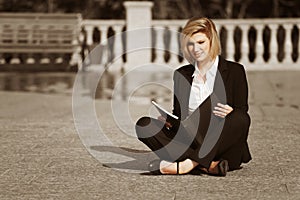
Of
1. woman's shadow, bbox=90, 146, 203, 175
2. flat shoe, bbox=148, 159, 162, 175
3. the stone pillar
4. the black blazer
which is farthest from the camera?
the stone pillar

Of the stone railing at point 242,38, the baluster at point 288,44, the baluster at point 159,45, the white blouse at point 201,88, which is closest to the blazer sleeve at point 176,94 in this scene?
the white blouse at point 201,88

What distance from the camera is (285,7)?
25359 mm

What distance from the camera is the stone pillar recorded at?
17.4m

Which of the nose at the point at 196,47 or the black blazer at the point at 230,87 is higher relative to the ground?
the nose at the point at 196,47

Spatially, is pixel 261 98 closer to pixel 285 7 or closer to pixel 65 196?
pixel 65 196

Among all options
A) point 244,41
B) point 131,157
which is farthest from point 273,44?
point 131,157

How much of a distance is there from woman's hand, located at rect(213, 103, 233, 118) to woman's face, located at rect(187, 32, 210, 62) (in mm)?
399

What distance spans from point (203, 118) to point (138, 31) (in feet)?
37.7

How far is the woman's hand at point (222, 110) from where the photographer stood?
20.3ft

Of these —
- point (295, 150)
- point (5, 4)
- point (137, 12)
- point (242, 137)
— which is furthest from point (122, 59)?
point (242, 137)

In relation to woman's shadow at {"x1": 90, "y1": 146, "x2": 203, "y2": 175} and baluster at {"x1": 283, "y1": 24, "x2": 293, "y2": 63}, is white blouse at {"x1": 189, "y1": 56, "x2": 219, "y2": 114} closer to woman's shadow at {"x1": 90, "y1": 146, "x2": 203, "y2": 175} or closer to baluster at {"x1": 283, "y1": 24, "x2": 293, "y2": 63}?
woman's shadow at {"x1": 90, "y1": 146, "x2": 203, "y2": 175}

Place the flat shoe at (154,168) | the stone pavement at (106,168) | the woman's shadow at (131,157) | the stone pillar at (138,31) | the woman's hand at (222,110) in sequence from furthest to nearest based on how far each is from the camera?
the stone pillar at (138,31) → the woman's shadow at (131,157) → the flat shoe at (154,168) → the woman's hand at (222,110) → the stone pavement at (106,168)

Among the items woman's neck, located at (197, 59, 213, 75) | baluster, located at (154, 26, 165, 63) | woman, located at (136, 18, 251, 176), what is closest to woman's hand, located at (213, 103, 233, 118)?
woman, located at (136, 18, 251, 176)

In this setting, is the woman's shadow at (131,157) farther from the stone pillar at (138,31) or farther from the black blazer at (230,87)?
the stone pillar at (138,31)
